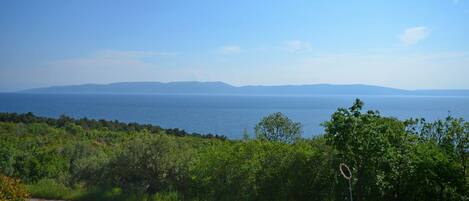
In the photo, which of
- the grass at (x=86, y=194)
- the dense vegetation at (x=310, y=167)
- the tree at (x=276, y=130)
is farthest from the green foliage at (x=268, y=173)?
the tree at (x=276, y=130)

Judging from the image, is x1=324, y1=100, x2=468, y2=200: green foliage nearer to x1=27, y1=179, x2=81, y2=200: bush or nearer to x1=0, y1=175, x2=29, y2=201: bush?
x1=0, y1=175, x2=29, y2=201: bush

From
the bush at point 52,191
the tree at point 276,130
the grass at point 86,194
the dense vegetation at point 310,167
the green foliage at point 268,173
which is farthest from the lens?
the tree at point 276,130

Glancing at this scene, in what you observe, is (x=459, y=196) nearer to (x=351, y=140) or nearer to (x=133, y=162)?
(x=351, y=140)

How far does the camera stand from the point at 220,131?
92.6 m

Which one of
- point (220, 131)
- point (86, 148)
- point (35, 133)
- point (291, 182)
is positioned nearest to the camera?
point (291, 182)

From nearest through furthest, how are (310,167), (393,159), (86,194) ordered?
(393,159) → (310,167) → (86,194)

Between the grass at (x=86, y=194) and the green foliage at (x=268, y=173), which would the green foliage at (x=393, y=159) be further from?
the grass at (x=86, y=194)

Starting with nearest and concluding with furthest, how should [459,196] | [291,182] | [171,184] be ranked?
[459,196] < [291,182] < [171,184]

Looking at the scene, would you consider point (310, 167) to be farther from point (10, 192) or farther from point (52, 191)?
point (52, 191)

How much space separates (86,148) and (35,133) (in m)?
20.9

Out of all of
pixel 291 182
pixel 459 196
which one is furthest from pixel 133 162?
pixel 459 196

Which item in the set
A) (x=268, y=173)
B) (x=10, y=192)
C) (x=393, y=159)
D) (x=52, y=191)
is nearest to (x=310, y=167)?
(x=268, y=173)

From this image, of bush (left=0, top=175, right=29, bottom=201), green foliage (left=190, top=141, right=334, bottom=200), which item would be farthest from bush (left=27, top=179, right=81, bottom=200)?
green foliage (left=190, top=141, right=334, bottom=200)

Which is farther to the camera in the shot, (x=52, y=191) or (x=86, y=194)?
(x=52, y=191)
